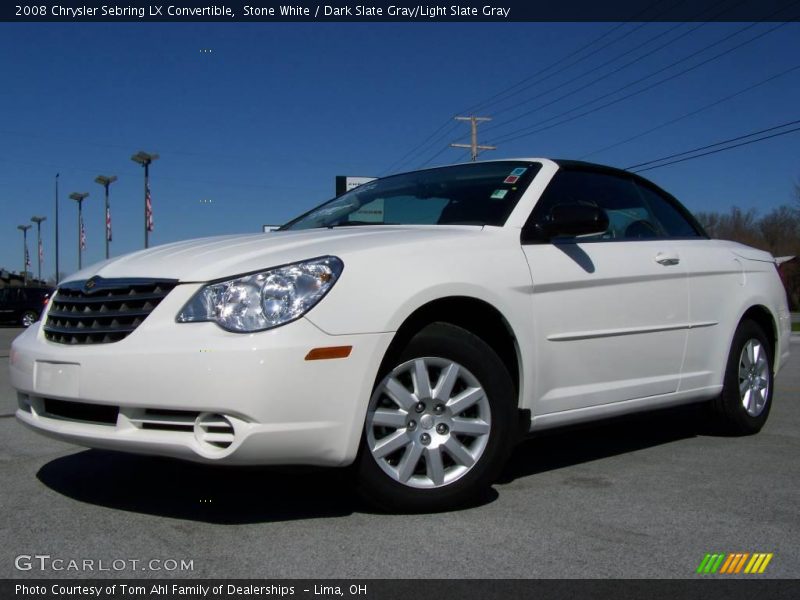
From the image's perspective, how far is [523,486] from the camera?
12.9 feet

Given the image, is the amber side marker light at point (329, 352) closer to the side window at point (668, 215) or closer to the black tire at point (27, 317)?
the side window at point (668, 215)

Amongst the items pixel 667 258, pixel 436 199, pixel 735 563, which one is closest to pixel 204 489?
pixel 436 199

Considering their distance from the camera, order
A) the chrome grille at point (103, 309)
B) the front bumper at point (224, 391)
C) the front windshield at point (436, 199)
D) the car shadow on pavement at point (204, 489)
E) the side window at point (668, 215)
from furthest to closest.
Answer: the side window at point (668, 215) → the front windshield at point (436, 199) → the car shadow on pavement at point (204, 489) → the chrome grille at point (103, 309) → the front bumper at point (224, 391)

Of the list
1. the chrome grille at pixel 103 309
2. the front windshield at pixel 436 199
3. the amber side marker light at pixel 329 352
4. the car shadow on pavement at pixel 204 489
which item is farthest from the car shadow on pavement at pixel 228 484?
the front windshield at pixel 436 199

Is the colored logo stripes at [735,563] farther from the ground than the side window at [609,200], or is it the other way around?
the side window at [609,200]

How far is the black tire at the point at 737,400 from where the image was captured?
16.7ft

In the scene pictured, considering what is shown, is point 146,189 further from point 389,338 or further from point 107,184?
point 389,338

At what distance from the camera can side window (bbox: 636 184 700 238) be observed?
16.6 feet

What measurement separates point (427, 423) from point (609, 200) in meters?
2.06

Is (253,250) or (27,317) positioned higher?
(253,250)

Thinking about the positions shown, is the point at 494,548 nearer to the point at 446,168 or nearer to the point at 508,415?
the point at 508,415

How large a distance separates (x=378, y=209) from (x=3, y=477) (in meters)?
2.33

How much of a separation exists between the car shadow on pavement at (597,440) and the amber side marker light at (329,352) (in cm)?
125

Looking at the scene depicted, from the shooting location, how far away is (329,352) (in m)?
3.11
